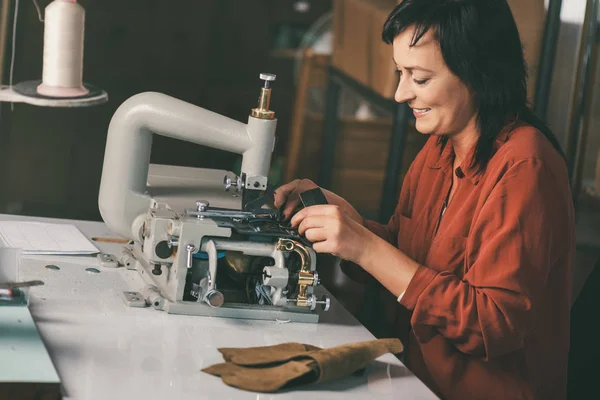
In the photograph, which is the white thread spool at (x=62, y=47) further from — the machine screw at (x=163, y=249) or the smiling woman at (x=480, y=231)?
the smiling woman at (x=480, y=231)

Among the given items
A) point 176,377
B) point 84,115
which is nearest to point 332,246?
point 176,377

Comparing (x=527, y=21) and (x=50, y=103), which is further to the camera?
(x=527, y=21)

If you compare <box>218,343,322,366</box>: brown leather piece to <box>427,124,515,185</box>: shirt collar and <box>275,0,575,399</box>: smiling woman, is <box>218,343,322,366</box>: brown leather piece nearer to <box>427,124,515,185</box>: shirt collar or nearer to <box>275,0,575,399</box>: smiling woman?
<box>275,0,575,399</box>: smiling woman

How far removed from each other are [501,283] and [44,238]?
3.61ft

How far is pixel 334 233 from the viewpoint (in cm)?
176

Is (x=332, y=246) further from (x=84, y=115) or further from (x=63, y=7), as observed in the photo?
(x=84, y=115)

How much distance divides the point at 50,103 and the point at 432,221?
36.1 inches

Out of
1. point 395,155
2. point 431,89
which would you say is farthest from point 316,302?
point 395,155

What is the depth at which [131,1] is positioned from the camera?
150 inches

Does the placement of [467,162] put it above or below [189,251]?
above

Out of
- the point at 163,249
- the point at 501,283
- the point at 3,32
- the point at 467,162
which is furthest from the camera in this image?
the point at 3,32

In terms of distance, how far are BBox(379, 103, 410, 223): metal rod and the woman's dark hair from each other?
1.32 m

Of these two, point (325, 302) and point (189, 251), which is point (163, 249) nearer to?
point (189, 251)

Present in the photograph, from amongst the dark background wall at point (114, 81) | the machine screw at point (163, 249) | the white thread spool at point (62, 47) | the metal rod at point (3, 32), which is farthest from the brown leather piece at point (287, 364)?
the dark background wall at point (114, 81)
